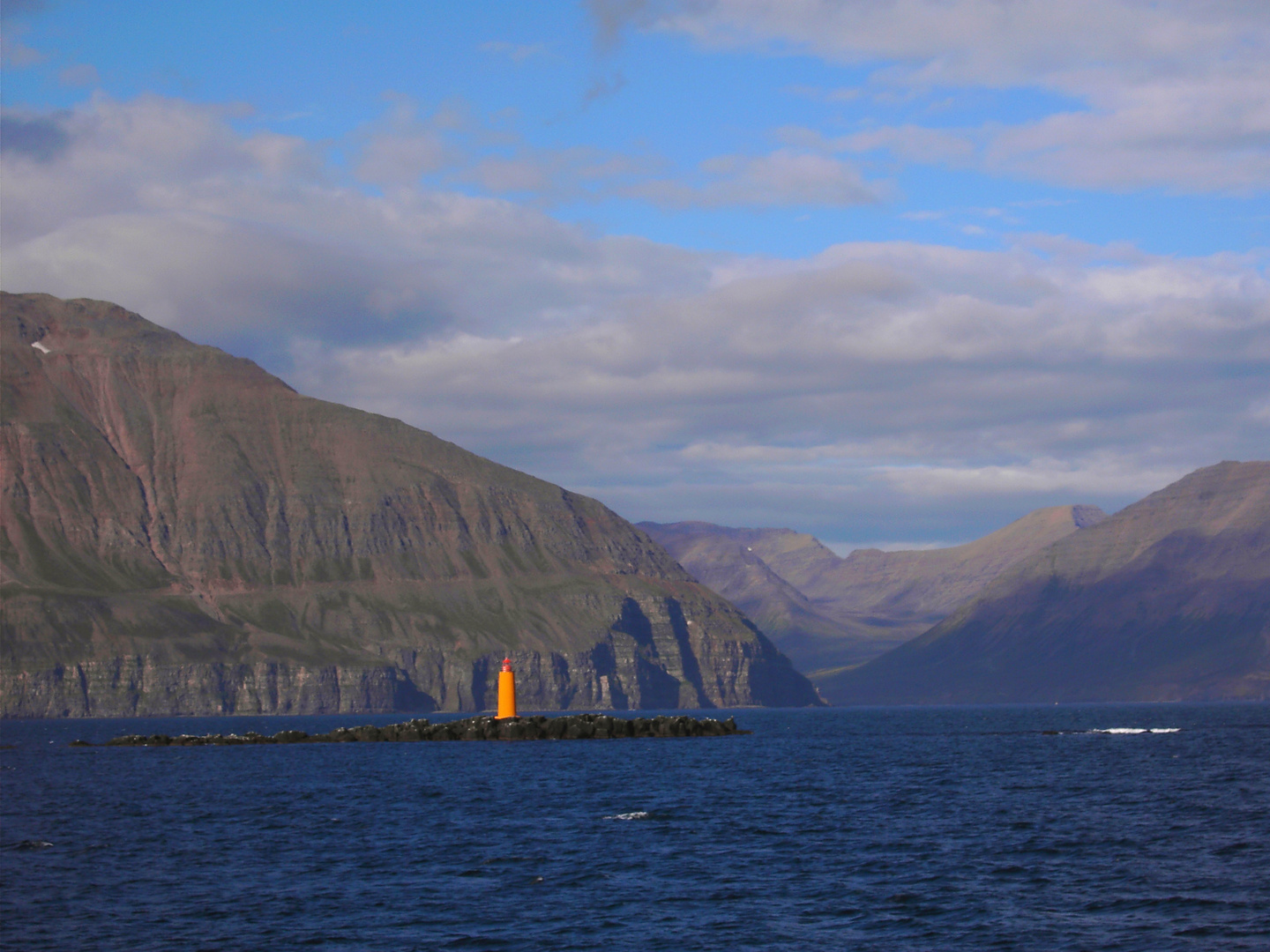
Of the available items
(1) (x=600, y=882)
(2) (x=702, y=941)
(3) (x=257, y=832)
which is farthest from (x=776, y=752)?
(2) (x=702, y=941)

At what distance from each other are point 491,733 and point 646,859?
11537 centimetres

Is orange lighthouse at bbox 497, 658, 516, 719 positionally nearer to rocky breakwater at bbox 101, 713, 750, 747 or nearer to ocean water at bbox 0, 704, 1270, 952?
rocky breakwater at bbox 101, 713, 750, 747

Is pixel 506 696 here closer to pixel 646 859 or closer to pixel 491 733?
pixel 491 733

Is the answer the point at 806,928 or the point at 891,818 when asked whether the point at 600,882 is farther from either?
the point at 891,818

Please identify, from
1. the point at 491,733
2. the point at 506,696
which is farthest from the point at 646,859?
the point at 491,733

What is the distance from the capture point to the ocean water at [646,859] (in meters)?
47.6

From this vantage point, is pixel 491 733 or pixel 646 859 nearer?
pixel 646 859

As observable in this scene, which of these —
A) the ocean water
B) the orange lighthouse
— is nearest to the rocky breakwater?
the orange lighthouse

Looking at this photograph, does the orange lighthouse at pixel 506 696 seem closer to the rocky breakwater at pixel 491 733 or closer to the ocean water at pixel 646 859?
the rocky breakwater at pixel 491 733

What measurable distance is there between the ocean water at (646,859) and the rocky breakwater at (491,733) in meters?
55.6

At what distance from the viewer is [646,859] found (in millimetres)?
64000

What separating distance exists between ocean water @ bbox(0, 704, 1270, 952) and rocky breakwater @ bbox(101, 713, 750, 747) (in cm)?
5562

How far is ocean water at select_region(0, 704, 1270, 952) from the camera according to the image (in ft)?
156

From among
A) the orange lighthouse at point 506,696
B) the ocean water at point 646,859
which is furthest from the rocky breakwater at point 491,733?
the ocean water at point 646,859
